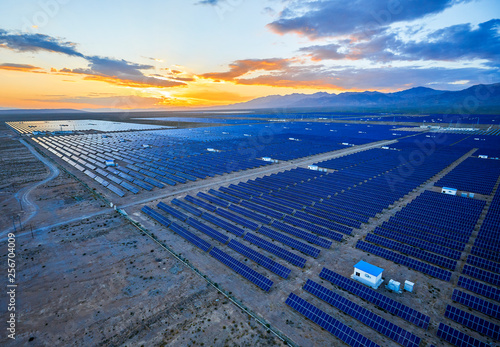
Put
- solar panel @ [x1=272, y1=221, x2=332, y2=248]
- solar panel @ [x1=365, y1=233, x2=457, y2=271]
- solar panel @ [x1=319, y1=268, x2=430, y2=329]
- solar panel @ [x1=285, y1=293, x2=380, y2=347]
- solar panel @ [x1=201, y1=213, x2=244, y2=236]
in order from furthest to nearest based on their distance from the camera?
solar panel @ [x1=201, y1=213, x2=244, y2=236]
solar panel @ [x1=272, y1=221, x2=332, y2=248]
solar panel @ [x1=365, y1=233, x2=457, y2=271]
solar panel @ [x1=319, y1=268, x2=430, y2=329]
solar panel @ [x1=285, y1=293, x2=380, y2=347]

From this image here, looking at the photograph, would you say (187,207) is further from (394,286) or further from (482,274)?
(482,274)

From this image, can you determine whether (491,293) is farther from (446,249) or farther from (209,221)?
(209,221)

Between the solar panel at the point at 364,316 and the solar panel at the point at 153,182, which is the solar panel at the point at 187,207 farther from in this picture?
the solar panel at the point at 364,316

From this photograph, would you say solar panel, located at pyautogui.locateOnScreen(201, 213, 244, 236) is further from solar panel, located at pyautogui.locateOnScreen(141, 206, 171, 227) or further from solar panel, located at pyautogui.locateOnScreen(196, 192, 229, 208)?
solar panel, located at pyautogui.locateOnScreen(141, 206, 171, 227)

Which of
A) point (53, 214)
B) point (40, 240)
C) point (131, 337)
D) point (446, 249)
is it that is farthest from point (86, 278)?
point (446, 249)

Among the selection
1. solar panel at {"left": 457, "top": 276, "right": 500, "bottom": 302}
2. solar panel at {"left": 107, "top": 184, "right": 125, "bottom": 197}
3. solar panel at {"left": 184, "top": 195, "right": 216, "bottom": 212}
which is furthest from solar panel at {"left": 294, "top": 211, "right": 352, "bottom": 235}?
solar panel at {"left": 107, "top": 184, "right": 125, "bottom": 197}
